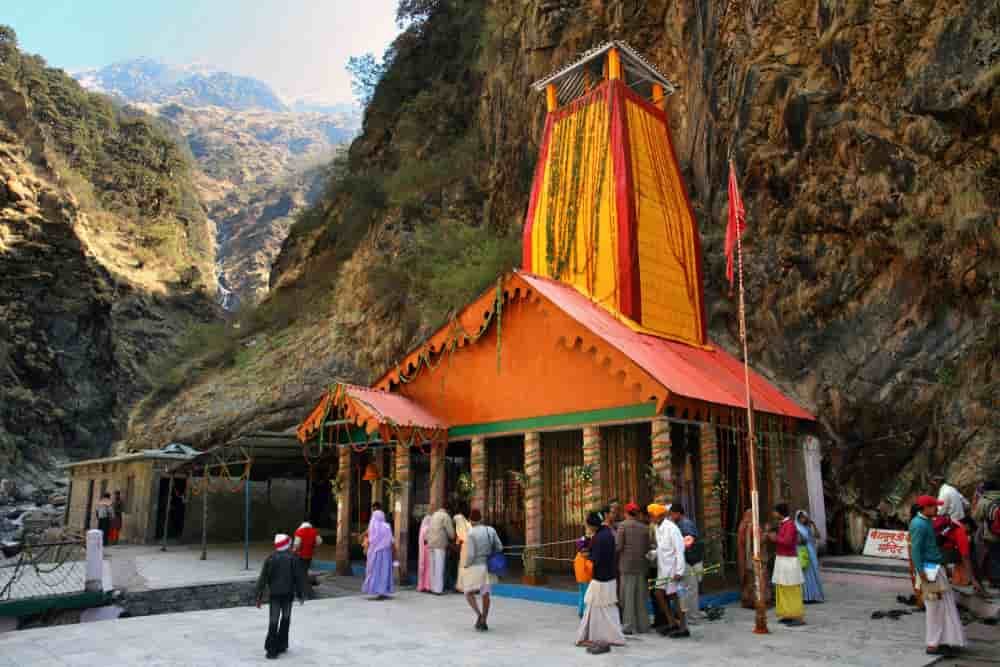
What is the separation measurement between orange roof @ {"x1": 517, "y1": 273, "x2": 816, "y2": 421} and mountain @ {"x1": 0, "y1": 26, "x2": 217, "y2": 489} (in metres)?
38.3

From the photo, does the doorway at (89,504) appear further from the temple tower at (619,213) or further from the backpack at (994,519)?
the backpack at (994,519)

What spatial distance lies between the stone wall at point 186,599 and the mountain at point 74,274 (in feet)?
117

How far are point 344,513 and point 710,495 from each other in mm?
7698

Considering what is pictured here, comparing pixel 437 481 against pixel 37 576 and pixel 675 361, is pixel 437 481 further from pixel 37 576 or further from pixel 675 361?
pixel 37 576

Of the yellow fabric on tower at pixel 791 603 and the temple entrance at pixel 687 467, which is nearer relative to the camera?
the yellow fabric on tower at pixel 791 603

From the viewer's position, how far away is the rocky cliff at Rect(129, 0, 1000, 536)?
15.2 meters

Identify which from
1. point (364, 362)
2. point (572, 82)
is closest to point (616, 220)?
point (572, 82)

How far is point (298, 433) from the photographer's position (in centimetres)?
1516

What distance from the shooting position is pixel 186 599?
1273 centimetres

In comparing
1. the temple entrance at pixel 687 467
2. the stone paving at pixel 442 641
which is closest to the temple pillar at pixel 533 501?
the stone paving at pixel 442 641

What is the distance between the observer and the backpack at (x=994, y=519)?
10.2 metres

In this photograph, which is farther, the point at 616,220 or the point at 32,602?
the point at 616,220

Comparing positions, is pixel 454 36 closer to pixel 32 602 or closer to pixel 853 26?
pixel 853 26

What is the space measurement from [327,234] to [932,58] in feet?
98.3
